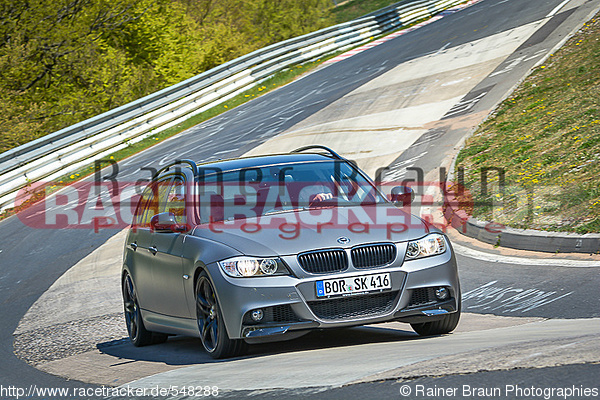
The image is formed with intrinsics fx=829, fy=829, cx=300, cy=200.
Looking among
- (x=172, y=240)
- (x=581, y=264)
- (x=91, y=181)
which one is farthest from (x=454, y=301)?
(x=91, y=181)

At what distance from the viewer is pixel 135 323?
8391 mm

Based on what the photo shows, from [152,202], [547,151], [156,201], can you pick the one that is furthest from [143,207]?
[547,151]

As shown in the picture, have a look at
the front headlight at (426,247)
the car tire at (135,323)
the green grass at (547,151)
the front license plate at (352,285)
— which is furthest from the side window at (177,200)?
the green grass at (547,151)

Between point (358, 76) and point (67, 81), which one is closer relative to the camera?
point (358, 76)

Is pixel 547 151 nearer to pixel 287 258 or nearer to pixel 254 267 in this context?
pixel 287 258

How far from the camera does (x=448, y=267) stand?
6547 mm

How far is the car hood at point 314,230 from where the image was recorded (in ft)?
20.4

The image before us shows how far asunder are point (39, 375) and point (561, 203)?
24.1 feet

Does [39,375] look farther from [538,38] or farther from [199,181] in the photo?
[538,38]

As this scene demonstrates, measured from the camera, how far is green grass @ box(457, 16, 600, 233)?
1129 centimetres

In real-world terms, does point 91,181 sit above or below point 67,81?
below
